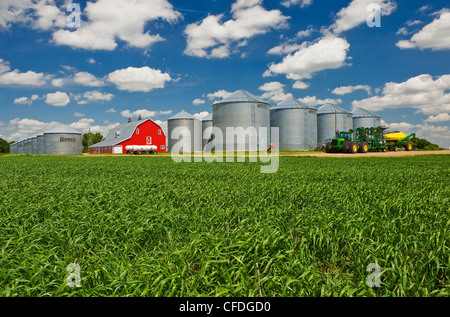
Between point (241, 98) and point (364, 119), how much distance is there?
118 feet

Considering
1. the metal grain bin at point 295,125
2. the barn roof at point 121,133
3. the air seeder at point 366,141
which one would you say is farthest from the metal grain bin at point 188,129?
the air seeder at point 366,141

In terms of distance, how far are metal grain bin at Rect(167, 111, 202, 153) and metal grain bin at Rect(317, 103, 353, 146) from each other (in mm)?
26677

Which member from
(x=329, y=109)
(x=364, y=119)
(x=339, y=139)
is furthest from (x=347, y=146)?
(x=364, y=119)

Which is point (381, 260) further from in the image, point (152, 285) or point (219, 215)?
point (219, 215)

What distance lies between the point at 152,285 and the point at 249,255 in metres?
1.30

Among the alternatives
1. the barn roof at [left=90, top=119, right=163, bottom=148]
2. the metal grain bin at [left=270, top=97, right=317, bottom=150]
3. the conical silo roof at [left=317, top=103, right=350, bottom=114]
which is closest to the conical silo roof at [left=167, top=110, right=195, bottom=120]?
the barn roof at [left=90, top=119, right=163, bottom=148]

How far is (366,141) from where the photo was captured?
4547 cm

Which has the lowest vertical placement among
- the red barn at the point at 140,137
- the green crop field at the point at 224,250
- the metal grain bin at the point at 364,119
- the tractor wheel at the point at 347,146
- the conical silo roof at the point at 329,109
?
the green crop field at the point at 224,250

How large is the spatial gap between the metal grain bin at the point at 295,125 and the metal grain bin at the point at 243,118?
4754 mm

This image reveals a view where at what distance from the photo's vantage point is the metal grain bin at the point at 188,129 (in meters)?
69.6

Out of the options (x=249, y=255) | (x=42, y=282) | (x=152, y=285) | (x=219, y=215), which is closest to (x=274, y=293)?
(x=249, y=255)

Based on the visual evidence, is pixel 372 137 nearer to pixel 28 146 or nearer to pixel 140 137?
pixel 140 137

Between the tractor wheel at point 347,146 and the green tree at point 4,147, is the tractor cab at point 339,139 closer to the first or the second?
the tractor wheel at point 347,146
